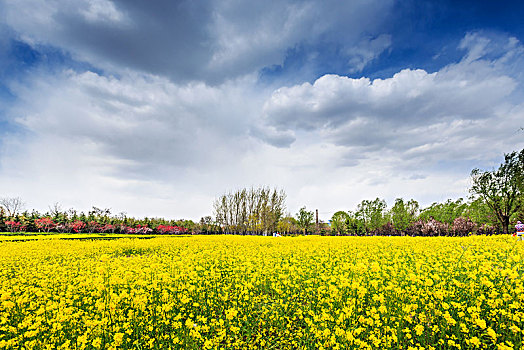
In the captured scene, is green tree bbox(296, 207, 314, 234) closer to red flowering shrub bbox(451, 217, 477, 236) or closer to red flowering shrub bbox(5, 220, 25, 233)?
red flowering shrub bbox(451, 217, 477, 236)

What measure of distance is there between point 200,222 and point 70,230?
26140 mm

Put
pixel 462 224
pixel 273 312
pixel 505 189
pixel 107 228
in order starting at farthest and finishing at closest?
pixel 462 224 < pixel 107 228 < pixel 505 189 < pixel 273 312

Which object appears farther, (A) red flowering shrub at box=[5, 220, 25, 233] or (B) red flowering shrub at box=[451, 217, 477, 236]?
(B) red flowering shrub at box=[451, 217, 477, 236]

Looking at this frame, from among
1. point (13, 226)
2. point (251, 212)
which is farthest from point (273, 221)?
point (13, 226)

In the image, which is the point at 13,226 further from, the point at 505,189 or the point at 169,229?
the point at 505,189

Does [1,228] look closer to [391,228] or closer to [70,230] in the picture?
[70,230]

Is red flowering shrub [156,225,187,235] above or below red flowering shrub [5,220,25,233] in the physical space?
below

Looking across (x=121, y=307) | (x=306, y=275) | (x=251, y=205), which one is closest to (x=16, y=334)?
(x=121, y=307)

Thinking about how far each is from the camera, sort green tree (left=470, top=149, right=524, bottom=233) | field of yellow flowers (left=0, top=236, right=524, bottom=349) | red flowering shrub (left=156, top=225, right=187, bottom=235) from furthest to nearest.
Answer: red flowering shrub (left=156, top=225, right=187, bottom=235), green tree (left=470, top=149, right=524, bottom=233), field of yellow flowers (left=0, top=236, right=524, bottom=349)

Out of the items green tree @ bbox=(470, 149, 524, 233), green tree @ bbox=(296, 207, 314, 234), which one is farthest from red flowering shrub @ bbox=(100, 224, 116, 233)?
green tree @ bbox=(470, 149, 524, 233)

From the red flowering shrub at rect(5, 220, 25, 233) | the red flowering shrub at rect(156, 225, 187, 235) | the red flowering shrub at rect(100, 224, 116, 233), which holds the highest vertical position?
the red flowering shrub at rect(5, 220, 25, 233)

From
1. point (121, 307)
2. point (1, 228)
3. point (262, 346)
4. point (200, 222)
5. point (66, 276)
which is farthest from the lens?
point (200, 222)

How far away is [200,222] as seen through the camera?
2516 inches

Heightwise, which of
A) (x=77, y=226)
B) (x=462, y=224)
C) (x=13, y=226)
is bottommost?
(x=462, y=224)
